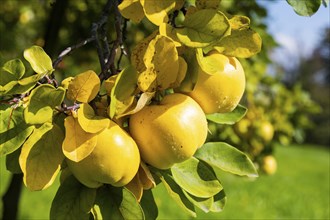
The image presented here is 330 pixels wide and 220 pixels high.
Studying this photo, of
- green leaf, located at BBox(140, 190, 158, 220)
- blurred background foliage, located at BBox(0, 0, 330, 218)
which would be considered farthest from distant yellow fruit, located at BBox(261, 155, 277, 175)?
green leaf, located at BBox(140, 190, 158, 220)

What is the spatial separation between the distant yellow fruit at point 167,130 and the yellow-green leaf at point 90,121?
0.06 m

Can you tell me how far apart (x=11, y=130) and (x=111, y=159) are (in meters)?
0.14

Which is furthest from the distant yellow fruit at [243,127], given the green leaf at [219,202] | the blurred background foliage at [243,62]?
the green leaf at [219,202]

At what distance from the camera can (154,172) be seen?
2.55ft

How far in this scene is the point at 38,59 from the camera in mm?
722

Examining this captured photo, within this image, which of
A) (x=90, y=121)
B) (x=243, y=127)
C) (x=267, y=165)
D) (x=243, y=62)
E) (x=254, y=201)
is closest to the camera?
(x=90, y=121)

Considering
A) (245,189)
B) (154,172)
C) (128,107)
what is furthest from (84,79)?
(245,189)

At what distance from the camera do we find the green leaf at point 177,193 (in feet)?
2.55

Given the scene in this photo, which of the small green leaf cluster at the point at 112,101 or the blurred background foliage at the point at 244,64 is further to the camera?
the blurred background foliage at the point at 244,64

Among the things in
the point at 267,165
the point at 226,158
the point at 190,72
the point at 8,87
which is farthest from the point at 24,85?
the point at 267,165

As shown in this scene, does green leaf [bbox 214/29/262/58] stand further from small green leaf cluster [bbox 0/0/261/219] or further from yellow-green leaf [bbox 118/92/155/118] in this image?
yellow-green leaf [bbox 118/92/155/118]

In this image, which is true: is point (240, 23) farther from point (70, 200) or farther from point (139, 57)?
point (70, 200)

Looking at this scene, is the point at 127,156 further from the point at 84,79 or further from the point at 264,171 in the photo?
the point at 264,171

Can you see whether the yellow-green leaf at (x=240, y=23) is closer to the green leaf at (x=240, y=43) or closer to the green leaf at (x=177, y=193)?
the green leaf at (x=240, y=43)
